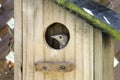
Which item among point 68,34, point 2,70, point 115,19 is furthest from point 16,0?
point 2,70

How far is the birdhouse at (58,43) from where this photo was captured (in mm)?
1596

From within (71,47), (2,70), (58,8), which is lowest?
(2,70)

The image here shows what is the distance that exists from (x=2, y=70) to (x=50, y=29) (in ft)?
4.50

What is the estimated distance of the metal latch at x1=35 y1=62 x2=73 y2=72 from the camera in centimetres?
161

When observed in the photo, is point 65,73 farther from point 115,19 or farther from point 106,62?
point 115,19

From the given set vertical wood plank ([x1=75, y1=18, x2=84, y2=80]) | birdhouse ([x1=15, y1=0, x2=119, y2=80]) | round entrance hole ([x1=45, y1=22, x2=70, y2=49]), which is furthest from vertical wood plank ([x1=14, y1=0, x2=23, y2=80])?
vertical wood plank ([x1=75, y1=18, x2=84, y2=80])

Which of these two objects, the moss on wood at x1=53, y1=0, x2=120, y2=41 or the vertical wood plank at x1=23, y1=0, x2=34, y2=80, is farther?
the vertical wood plank at x1=23, y1=0, x2=34, y2=80

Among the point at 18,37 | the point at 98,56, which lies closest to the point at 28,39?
the point at 18,37

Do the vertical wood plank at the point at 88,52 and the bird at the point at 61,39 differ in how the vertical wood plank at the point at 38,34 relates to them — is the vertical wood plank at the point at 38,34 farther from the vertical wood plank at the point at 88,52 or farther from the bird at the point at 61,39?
the vertical wood plank at the point at 88,52

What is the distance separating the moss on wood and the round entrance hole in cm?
13

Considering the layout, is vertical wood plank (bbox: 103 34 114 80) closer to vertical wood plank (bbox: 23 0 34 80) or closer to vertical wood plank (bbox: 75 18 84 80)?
vertical wood plank (bbox: 75 18 84 80)

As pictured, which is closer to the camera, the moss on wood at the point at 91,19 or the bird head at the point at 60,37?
the moss on wood at the point at 91,19

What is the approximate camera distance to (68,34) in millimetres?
1674

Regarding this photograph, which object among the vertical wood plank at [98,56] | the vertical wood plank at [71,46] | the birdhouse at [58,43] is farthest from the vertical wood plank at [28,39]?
the vertical wood plank at [98,56]
